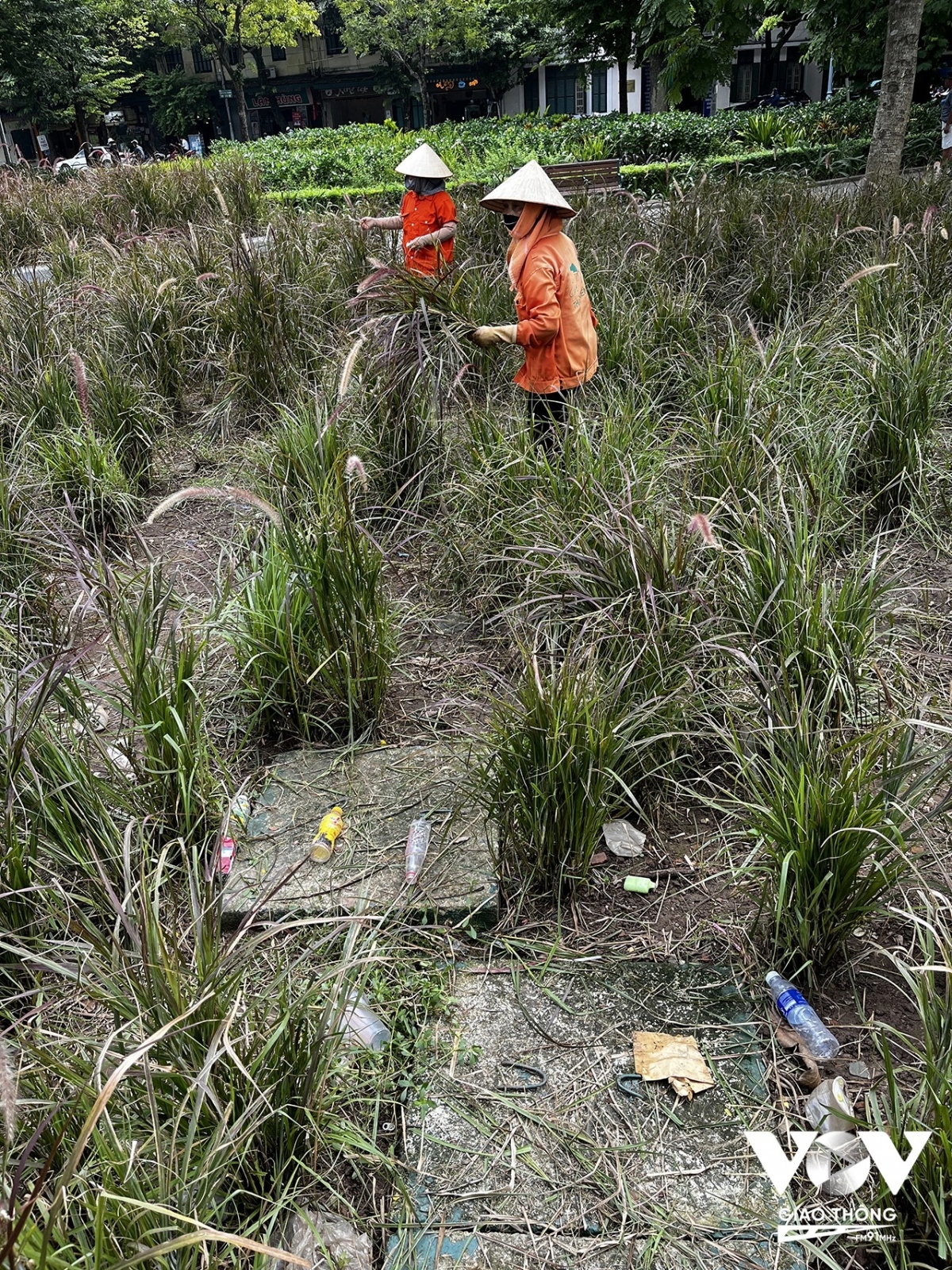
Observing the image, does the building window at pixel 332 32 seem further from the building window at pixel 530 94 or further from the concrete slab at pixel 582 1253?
the concrete slab at pixel 582 1253

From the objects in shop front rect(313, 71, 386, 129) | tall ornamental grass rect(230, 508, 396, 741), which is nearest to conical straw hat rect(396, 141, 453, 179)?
tall ornamental grass rect(230, 508, 396, 741)

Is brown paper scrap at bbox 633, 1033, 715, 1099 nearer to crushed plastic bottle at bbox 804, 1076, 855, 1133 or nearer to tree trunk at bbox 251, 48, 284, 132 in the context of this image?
crushed plastic bottle at bbox 804, 1076, 855, 1133

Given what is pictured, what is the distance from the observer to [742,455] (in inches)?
144

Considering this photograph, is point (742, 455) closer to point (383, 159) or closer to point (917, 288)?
point (917, 288)

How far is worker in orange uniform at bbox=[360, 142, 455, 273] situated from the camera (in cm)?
574

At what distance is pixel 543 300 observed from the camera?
389 centimetres

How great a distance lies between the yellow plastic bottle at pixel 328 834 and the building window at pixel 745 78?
4680 centimetres

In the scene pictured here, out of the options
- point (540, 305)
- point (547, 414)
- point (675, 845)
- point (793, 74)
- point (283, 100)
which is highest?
point (283, 100)

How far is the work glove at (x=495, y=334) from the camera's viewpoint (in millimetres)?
3971

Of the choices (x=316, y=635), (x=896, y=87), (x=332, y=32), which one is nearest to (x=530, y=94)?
(x=332, y=32)

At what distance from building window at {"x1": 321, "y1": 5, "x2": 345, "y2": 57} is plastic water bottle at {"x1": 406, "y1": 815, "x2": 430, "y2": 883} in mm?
46671

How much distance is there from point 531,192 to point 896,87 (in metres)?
6.20

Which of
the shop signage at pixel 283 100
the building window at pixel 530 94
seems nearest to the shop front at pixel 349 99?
the shop signage at pixel 283 100

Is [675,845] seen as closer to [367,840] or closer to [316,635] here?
[367,840]
